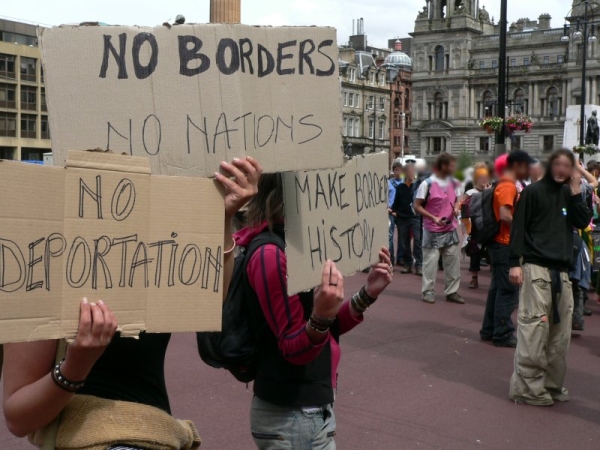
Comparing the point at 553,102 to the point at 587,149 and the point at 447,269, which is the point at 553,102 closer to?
the point at 587,149

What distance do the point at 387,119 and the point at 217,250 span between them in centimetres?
10110

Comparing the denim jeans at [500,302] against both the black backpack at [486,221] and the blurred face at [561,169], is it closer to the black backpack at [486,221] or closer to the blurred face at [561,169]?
the black backpack at [486,221]

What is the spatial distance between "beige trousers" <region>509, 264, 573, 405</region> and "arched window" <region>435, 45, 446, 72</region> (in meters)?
93.7

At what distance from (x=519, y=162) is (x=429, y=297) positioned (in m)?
5.89

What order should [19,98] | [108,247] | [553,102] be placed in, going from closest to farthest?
[108,247] → [19,98] → [553,102]

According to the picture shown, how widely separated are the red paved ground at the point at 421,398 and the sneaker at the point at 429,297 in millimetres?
1869

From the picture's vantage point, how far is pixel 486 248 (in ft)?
28.5

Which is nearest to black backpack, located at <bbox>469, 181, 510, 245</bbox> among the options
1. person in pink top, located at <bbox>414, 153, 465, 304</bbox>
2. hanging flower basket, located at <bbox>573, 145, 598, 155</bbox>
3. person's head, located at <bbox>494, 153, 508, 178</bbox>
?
person in pink top, located at <bbox>414, 153, 465, 304</bbox>

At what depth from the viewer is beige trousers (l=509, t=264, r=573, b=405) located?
6008 mm

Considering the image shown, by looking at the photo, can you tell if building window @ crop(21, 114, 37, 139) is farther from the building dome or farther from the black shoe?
the black shoe

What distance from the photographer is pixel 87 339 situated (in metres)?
2.04

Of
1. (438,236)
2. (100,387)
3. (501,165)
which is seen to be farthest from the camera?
(438,236)

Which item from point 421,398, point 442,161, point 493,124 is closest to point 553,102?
point 493,124

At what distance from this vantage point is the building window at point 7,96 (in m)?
74.0
